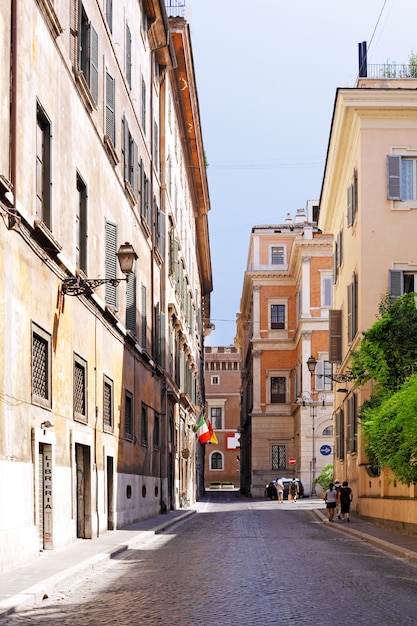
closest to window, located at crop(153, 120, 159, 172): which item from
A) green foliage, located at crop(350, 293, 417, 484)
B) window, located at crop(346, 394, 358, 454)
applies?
window, located at crop(346, 394, 358, 454)

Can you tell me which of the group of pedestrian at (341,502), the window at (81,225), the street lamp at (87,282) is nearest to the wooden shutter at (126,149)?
the window at (81,225)

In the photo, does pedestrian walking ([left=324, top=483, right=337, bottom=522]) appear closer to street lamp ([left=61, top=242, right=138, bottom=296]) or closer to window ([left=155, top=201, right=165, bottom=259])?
window ([left=155, top=201, right=165, bottom=259])

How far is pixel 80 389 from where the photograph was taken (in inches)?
869

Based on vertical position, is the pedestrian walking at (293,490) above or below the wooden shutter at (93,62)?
below

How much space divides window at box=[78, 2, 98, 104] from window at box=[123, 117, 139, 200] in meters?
5.18

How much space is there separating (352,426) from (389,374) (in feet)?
36.7

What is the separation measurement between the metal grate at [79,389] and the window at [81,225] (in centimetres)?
200

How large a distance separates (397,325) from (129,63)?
10.7 meters

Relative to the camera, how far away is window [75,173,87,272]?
2212 cm

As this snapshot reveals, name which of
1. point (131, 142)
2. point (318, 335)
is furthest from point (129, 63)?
point (318, 335)

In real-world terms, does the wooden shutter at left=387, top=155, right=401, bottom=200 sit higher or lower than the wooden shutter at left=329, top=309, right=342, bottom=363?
higher

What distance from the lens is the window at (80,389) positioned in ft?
69.9

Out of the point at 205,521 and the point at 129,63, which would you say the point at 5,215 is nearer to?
the point at 129,63

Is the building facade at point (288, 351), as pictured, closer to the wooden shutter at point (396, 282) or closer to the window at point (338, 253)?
the window at point (338, 253)
